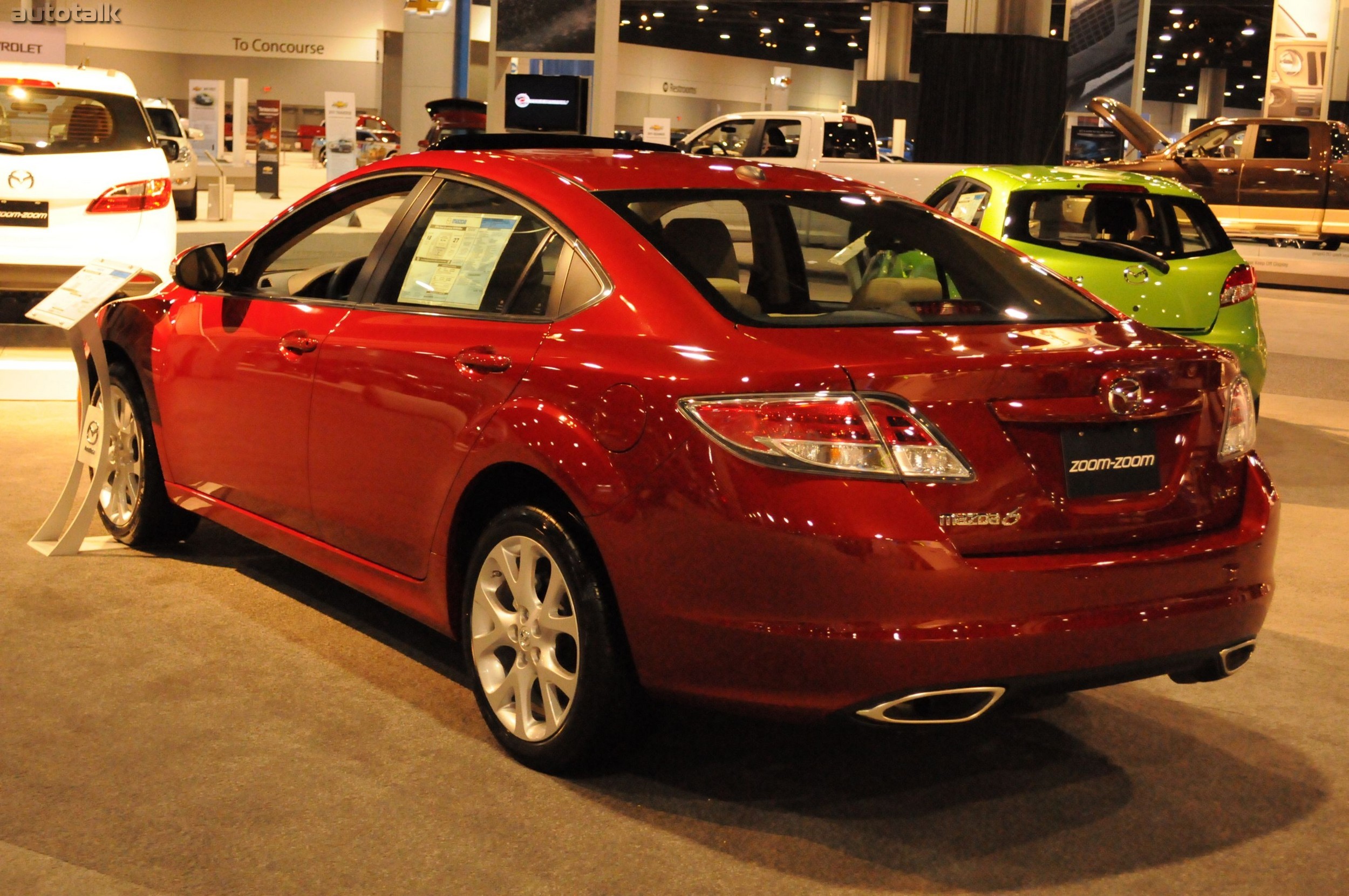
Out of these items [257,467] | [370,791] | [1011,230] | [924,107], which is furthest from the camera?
[924,107]

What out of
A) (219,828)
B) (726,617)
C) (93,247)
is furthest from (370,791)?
(93,247)

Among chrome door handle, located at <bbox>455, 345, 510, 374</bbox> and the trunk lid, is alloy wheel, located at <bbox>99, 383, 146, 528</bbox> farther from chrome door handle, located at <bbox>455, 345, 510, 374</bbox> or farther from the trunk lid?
the trunk lid

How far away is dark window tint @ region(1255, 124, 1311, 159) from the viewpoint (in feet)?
76.8

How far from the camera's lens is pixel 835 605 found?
3145 millimetres

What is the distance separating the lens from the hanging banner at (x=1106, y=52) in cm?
3444

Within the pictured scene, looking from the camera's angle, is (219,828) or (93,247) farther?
(93,247)

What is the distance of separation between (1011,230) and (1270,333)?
25.2 ft

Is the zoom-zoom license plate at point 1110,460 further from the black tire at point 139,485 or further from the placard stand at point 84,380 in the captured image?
the placard stand at point 84,380

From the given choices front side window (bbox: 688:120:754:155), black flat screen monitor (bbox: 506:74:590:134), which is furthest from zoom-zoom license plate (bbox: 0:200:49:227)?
front side window (bbox: 688:120:754:155)

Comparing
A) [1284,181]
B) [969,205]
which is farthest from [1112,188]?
[1284,181]

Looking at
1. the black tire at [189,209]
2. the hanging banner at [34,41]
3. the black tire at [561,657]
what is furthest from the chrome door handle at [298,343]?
the hanging banner at [34,41]

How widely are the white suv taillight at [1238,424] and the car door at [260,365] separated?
2.28 m

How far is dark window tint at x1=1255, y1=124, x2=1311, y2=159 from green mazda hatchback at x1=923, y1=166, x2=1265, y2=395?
53.5 ft

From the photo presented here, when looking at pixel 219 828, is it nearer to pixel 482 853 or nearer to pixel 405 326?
pixel 482 853
